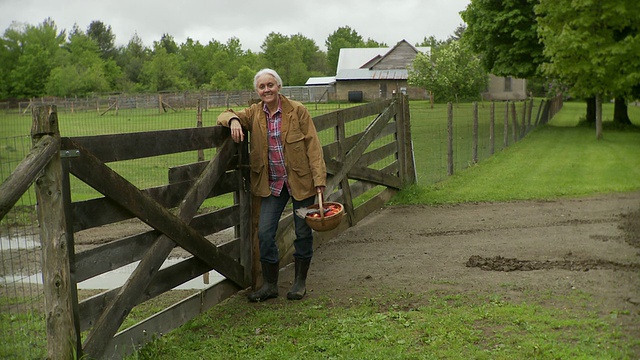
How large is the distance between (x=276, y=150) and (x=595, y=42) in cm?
2156

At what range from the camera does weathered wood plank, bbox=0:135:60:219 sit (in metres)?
3.69

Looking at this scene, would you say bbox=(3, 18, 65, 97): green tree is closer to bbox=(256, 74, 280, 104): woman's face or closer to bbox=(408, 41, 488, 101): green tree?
bbox=(256, 74, 280, 104): woman's face

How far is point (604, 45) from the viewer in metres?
25.1

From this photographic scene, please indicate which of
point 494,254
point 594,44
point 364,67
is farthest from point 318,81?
point 494,254

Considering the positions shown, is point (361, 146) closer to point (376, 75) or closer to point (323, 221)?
point (323, 221)

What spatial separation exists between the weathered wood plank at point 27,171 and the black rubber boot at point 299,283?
2.83 m

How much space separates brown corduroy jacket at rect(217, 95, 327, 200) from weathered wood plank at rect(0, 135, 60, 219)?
7.27 feet

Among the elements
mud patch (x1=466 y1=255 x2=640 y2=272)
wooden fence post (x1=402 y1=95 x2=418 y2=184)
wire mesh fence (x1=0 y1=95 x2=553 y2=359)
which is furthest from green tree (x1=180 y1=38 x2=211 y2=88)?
mud patch (x1=466 y1=255 x2=640 y2=272)

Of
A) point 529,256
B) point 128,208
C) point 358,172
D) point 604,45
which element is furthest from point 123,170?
point 604,45

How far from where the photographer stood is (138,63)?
94500 millimetres

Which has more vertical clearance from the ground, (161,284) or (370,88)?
(370,88)

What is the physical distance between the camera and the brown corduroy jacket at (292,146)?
6.21 meters

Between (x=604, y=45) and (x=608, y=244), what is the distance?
18.9 metres

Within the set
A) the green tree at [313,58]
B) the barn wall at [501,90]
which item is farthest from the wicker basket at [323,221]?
the green tree at [313,58]
